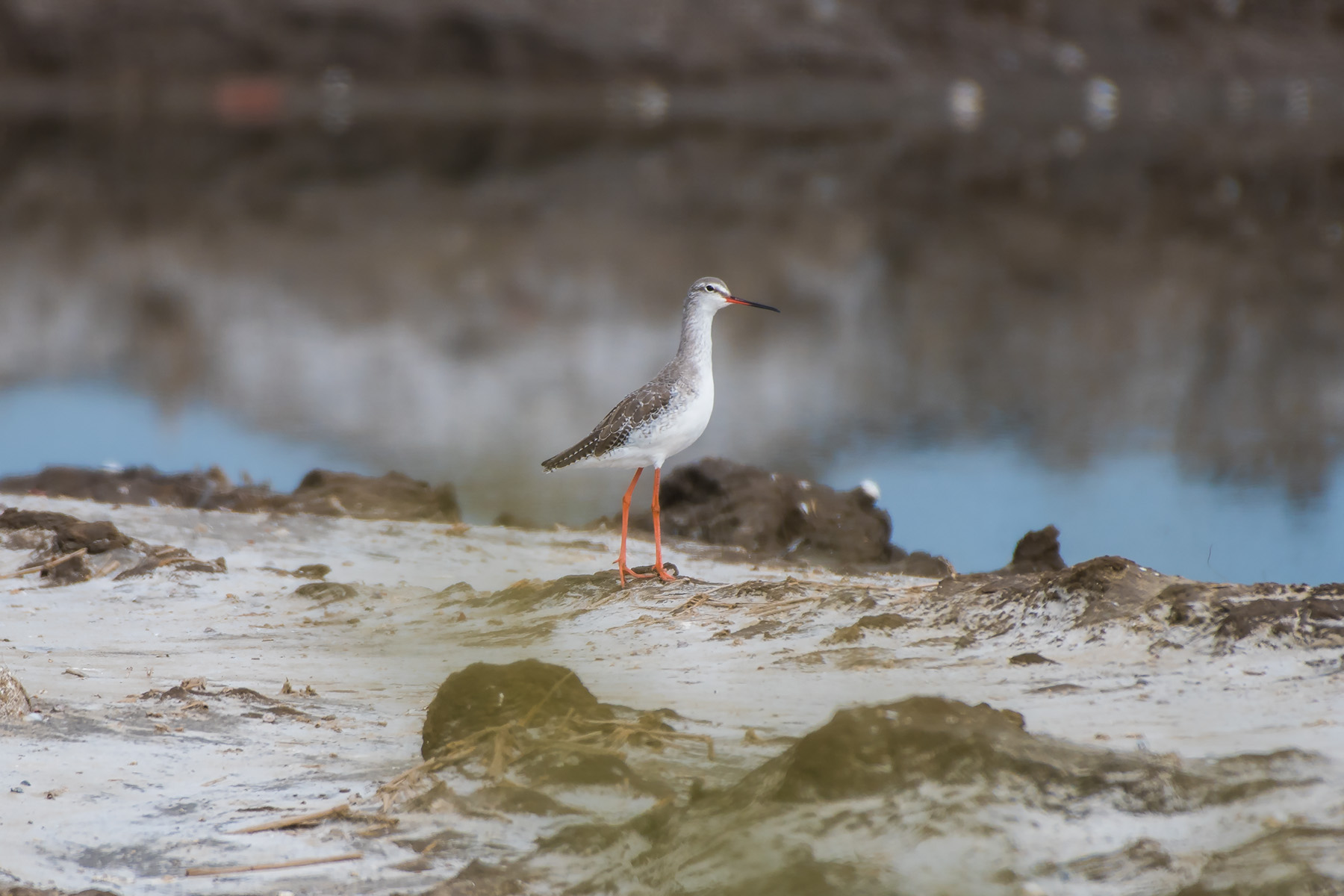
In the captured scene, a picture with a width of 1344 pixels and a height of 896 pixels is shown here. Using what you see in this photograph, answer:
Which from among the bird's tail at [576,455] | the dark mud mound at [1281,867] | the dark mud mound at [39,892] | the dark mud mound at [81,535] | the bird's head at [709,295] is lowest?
the dark mud mound at [39,892]

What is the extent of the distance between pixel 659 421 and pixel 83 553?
246 centimetres

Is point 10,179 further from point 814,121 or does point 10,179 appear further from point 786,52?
point 786,52

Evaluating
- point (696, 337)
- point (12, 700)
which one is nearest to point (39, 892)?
point (12, 700)

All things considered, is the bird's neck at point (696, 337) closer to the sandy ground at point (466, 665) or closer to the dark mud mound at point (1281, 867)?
the sandy ground at point (466, 665)

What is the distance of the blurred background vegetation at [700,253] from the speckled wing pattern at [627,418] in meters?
1.15

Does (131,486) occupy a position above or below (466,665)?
above

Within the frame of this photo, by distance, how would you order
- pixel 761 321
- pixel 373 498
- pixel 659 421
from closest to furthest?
pixel 659 421 < pixel 373 498 < pixel 761 321

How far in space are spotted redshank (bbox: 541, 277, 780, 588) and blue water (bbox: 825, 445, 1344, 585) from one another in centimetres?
302

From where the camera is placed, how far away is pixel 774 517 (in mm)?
7422

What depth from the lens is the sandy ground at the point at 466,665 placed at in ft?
9.78

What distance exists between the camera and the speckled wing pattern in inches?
201

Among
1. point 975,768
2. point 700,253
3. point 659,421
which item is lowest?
point 975,768

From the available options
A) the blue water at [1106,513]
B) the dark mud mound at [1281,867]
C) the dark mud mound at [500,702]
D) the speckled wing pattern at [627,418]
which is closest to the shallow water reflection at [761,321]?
the blue water at [1106,513]

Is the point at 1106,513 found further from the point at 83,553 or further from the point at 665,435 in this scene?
the point at 83,553
